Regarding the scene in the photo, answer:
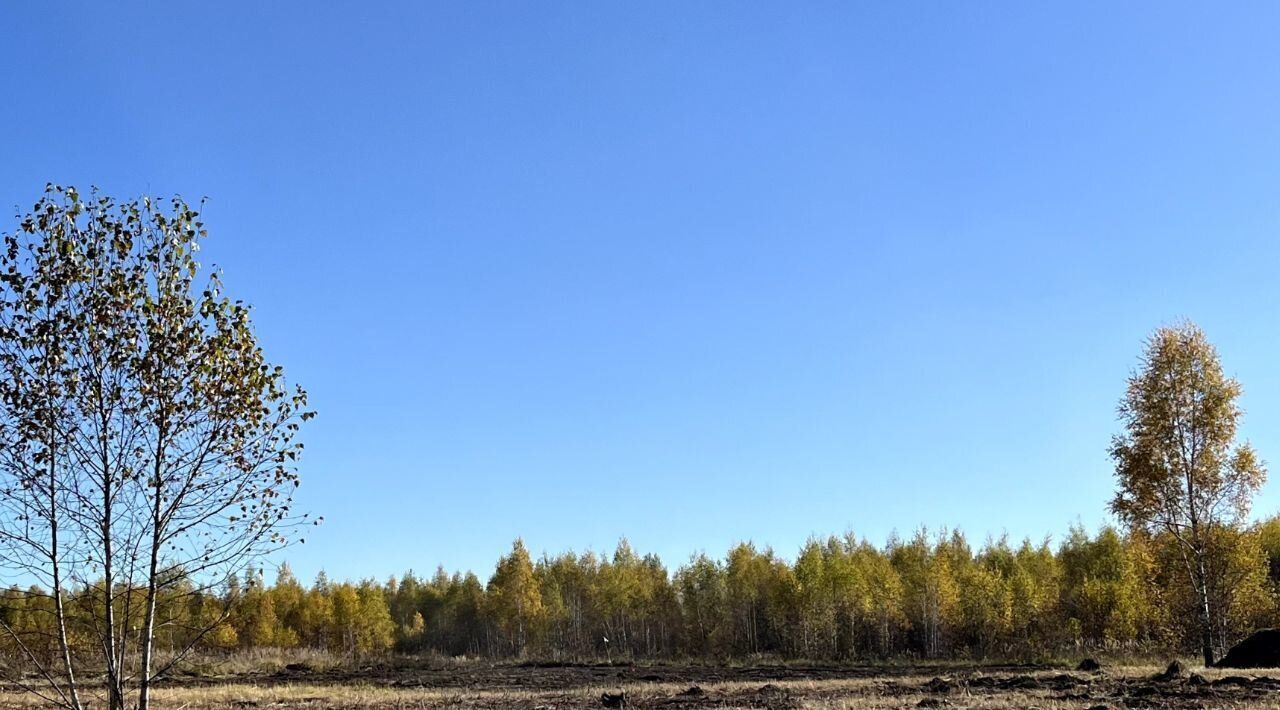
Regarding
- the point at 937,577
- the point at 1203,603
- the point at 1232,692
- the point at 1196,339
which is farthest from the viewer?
the point at 937,577

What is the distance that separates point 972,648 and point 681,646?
30114mm

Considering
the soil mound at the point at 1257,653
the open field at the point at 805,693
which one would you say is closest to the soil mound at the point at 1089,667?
the open field at the point at 805,693

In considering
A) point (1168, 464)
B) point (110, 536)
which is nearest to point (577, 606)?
point (1168, 464)

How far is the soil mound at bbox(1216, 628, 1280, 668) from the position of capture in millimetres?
28797

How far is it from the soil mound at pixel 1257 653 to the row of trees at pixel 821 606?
11.1 ft

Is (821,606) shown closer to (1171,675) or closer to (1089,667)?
(1089,667)

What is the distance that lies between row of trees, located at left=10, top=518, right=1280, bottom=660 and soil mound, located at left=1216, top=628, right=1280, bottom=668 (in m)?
3.39

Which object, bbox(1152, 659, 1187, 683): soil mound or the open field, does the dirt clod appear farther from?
bbox(1152, 659, 1187, 683): soil mound

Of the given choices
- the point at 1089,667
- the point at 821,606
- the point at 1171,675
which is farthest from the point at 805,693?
the point at 821,606

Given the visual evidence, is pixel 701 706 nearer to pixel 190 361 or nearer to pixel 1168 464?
pixel 190 361

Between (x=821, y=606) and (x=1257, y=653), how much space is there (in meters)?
42.8

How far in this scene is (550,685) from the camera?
36.3m

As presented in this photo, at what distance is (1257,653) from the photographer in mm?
29531

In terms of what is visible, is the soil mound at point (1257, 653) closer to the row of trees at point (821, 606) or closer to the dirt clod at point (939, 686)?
the row of trees at point (821, 606)
